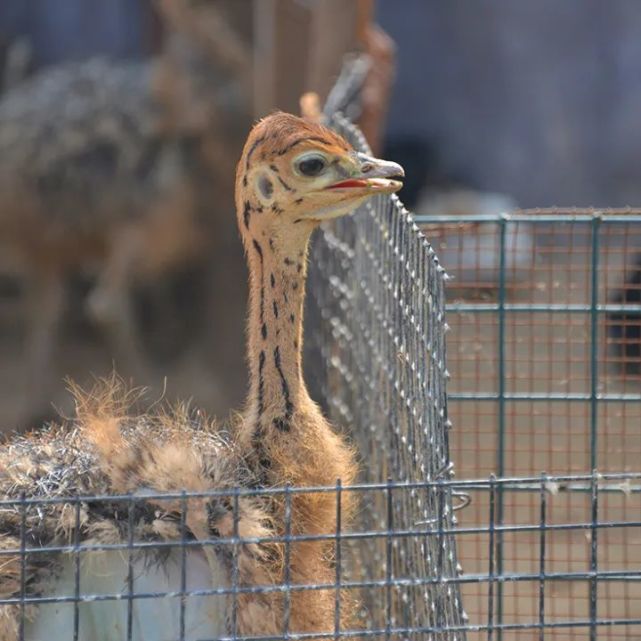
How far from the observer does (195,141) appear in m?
8.29

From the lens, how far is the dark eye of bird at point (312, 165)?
3.32 m

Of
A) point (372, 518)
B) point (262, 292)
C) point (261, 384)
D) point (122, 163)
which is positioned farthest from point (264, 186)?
point (122, 163)

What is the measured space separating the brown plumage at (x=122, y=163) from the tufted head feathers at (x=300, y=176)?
16.0 feet

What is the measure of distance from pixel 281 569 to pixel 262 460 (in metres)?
0.31

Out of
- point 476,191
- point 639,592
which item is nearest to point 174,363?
point 476,191

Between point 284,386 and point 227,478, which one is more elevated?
point 284,386

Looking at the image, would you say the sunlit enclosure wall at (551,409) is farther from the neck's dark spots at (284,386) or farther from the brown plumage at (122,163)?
the brown plumage at (122,163)

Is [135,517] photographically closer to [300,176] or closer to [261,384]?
[261,384]

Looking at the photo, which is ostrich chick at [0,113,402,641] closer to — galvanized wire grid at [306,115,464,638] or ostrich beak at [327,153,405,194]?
ostrich beak at [327,153,405,194]

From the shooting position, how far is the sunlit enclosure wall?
389 cm

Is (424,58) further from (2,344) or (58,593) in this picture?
(58,593)

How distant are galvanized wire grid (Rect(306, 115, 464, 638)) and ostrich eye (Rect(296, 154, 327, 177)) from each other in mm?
221

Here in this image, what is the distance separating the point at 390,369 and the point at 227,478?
0.71 meters

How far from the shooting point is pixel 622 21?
10.2 metres
